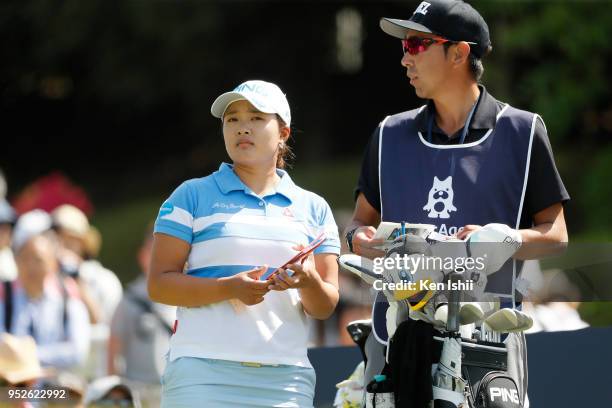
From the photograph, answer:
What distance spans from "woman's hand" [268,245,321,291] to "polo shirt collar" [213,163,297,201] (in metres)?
0.35

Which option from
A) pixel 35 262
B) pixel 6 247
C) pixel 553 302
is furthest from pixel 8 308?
pixel 553 302

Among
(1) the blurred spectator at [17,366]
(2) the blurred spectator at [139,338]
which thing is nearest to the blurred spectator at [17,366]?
(1) the blurred spectator at [17,366]

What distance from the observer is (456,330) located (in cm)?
390

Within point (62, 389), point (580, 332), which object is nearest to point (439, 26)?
point (580, 332)

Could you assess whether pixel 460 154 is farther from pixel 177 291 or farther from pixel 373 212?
pixel 177 291

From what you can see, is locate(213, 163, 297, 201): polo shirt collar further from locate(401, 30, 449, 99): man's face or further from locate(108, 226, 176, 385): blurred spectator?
locate(108, 226, 176, 385): blurred spectator

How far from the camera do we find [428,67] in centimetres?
434

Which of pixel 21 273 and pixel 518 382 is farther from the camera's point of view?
pixel 21 273

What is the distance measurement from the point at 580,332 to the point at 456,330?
146 centimetres

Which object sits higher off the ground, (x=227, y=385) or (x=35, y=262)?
(x=35, y=262)

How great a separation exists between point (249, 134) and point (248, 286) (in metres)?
0.59

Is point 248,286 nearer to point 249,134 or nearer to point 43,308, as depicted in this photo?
point 249,134

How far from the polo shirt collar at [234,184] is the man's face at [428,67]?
0.58 meters

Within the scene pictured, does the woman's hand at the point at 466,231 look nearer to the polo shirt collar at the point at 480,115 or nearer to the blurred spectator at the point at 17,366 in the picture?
the polo shirt collar at the point at 480,115
